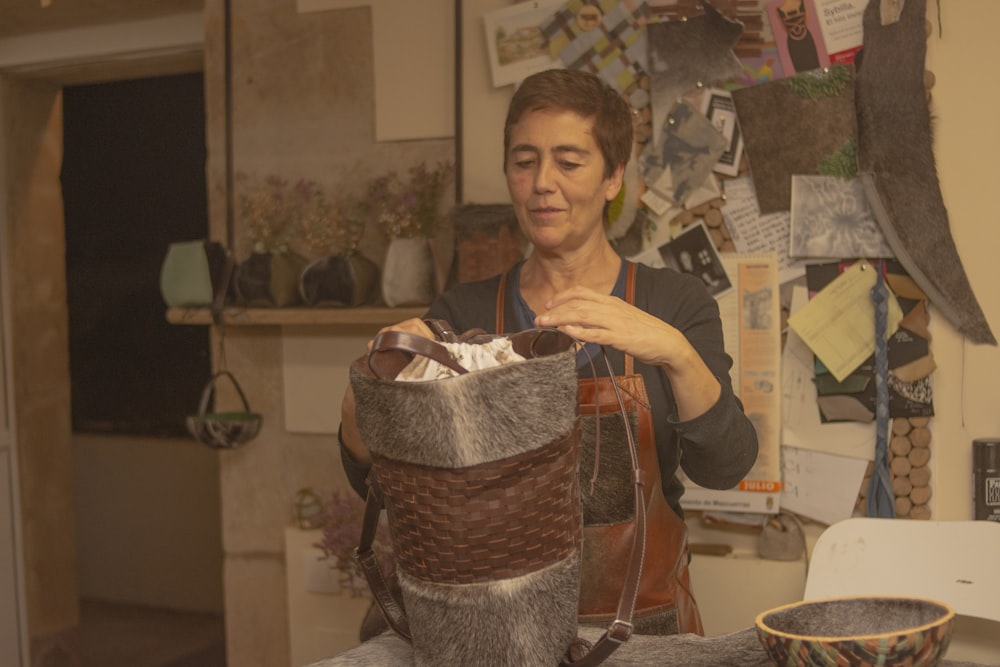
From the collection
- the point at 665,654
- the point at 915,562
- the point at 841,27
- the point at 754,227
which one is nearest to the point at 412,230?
the point at 754,227

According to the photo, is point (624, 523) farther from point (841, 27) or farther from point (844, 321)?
point (841, 27)

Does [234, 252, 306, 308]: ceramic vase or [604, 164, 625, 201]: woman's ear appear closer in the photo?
[604, 164, 625, 201]: woman's ear

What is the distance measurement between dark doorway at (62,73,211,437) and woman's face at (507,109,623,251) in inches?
116

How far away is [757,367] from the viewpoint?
6.80 feet

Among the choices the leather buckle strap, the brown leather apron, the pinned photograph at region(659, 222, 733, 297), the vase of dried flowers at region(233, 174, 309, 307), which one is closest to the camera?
the leather buckle strap

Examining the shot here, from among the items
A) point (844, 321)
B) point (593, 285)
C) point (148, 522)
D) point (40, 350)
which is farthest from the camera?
point (148, 522)

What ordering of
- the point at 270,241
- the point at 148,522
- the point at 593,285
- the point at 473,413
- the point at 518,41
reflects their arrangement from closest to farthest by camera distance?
the point at 473,413
the point at 593,285
the point at 518,41
the point at 270,241
the point at 148,522

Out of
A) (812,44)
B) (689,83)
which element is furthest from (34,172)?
(812,44)

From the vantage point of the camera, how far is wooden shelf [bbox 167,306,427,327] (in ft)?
7.57

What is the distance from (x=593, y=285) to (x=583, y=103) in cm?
27

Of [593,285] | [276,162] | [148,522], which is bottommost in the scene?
[148,522]

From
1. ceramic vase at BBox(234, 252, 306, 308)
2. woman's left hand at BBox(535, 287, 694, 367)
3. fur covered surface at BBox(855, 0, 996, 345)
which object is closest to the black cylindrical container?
fur covered surface at BBox(855, 0, 996, 345)

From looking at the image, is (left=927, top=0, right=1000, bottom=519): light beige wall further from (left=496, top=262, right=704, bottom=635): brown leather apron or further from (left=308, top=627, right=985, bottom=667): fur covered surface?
(left=308, top=627, right=985, bottom=667): fur covered surface

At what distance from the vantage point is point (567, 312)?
1.08m
